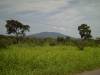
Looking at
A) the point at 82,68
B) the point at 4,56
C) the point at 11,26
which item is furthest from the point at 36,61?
the point at 11,26

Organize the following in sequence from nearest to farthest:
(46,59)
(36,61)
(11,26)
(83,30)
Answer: (36,61) < (46,59) < (11,26) < (83,30)

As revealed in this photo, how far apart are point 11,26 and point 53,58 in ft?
152

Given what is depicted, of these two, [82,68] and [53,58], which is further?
[53,58]

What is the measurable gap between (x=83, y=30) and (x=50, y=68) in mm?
53797

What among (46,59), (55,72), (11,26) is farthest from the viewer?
(11,26)

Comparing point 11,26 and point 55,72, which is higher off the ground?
point 11,26

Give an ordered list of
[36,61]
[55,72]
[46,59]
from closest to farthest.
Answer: [55,72], [36,61], [46,59]

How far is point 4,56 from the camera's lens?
1517 centimetres

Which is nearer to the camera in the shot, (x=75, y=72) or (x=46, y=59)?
(x=75, y=72)

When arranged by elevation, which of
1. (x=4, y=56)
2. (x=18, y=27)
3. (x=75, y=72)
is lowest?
(x=75, y=72)

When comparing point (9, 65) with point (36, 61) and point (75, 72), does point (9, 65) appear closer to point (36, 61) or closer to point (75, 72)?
point (36, 61)

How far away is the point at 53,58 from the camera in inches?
690

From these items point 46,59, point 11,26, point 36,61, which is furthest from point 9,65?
point 11,26

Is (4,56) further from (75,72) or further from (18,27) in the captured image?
(18,27)
